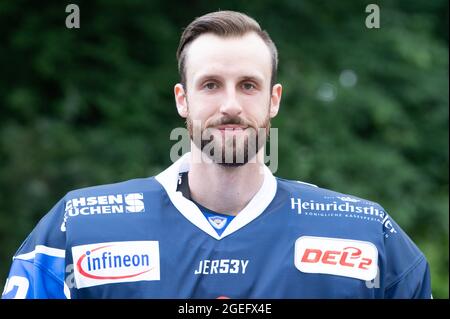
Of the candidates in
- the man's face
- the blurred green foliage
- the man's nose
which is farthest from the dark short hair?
the blurred green foliage

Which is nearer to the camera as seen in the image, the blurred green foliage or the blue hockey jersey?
the blue hockey jersey

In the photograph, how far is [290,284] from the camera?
12.2 ft

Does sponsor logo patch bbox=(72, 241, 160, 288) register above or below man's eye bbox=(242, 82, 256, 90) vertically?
below

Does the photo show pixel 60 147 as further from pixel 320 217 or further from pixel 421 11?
pixel 320 217

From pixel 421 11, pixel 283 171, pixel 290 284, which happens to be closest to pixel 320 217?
pixel 290 284

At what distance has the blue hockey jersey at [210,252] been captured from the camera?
12.2 ft

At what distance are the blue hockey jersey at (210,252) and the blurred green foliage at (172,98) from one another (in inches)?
209

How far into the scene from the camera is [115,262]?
3789mm

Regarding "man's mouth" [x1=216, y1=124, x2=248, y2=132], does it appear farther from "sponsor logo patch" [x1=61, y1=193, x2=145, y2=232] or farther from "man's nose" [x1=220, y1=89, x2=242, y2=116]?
"sponsor logo patch" [x1=61, y1=193, x2=145, y2=232]

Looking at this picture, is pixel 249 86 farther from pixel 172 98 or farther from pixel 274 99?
pixel 172 98

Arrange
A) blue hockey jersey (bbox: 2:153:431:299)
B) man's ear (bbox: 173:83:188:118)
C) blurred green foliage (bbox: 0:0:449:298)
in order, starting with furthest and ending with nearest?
1. blurred green foliage (bbox: 0:0:449:298)
2. man's ear (bbox: 173:83:188:118)
3. blue hockey jersey (bbox: 2:153:431:299)

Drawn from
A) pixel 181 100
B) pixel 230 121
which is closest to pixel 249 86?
pixel 230 121

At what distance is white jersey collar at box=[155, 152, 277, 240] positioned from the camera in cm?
387

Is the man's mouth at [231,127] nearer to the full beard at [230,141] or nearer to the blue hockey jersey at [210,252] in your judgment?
the full beard at [230,141]
